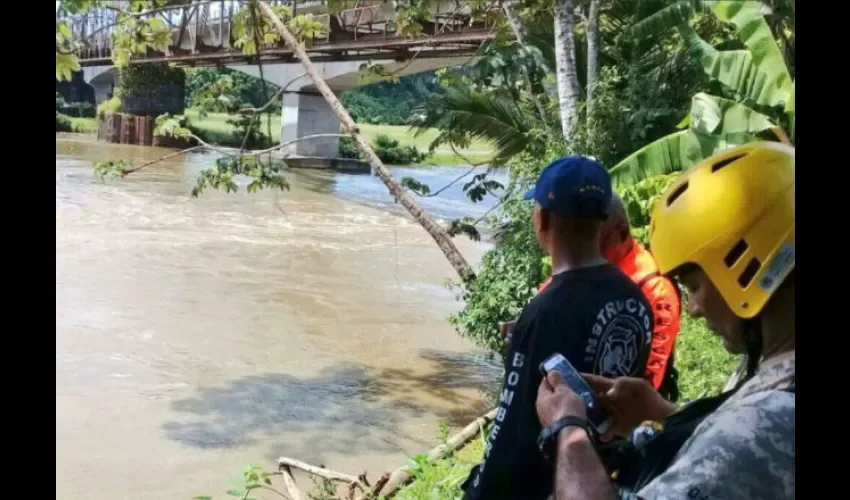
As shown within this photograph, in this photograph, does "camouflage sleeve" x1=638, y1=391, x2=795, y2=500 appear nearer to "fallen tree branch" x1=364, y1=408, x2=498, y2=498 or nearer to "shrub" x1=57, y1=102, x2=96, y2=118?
"fallen tree branch" x1=364, y1=408, x2=498, y2=498

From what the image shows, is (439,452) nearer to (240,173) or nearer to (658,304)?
(658,304)

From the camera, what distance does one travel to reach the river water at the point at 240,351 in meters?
7.01

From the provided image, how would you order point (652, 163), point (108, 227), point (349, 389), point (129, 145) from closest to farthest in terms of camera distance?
point (652, 163) < point (349, 389) < point (108, 227) < point (129, 145)

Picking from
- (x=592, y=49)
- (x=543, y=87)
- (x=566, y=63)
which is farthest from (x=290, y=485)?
(x=543, y=87)

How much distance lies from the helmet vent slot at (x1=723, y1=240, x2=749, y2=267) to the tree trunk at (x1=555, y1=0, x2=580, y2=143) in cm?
623

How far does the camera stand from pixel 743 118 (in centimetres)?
706

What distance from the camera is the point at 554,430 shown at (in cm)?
147

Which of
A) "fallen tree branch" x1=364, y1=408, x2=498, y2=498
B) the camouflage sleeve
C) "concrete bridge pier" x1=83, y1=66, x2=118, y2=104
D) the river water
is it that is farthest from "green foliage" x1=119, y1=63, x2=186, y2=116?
the camouflage sleeve

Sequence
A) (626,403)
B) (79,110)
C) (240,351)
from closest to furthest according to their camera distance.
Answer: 1. (626,403)
2. (240,351)
3. (79,110)

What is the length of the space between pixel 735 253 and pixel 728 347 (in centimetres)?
16

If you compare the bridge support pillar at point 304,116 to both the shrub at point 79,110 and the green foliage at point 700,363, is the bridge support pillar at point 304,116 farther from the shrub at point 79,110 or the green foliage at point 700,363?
the green foliage at point 700,363
